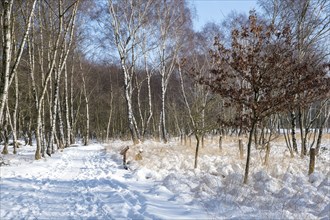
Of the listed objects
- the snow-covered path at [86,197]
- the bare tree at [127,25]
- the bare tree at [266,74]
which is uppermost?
the bare tree at [127,25]

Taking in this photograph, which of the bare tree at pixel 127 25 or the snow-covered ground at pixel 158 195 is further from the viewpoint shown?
the bare tree at pixel 127 25

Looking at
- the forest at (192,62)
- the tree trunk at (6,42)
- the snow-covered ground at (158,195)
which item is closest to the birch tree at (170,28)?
the forest at (192,62)

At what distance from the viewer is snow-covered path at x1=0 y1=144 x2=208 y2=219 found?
447cm

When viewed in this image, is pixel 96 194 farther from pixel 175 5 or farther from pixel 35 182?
pixel 175 5

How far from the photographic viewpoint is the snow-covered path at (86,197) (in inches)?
176

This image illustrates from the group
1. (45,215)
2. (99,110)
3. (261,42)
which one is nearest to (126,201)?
(45,215)

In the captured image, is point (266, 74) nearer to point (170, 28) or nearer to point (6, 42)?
point (6, 42)

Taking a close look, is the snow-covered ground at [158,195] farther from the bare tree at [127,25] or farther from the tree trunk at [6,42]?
the bare tree at [127,25]

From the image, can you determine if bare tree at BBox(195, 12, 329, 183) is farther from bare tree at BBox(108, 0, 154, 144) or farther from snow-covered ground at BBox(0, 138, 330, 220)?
bare tree at BBox(108, 0, 154, 144)

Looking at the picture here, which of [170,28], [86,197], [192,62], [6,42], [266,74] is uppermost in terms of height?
[170,28]

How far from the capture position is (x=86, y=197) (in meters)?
5.52

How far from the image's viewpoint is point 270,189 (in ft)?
19.6

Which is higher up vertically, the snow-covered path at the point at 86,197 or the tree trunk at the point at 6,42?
the tree trunk at the point at 6,42

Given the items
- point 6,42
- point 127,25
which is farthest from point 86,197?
point 127,25
